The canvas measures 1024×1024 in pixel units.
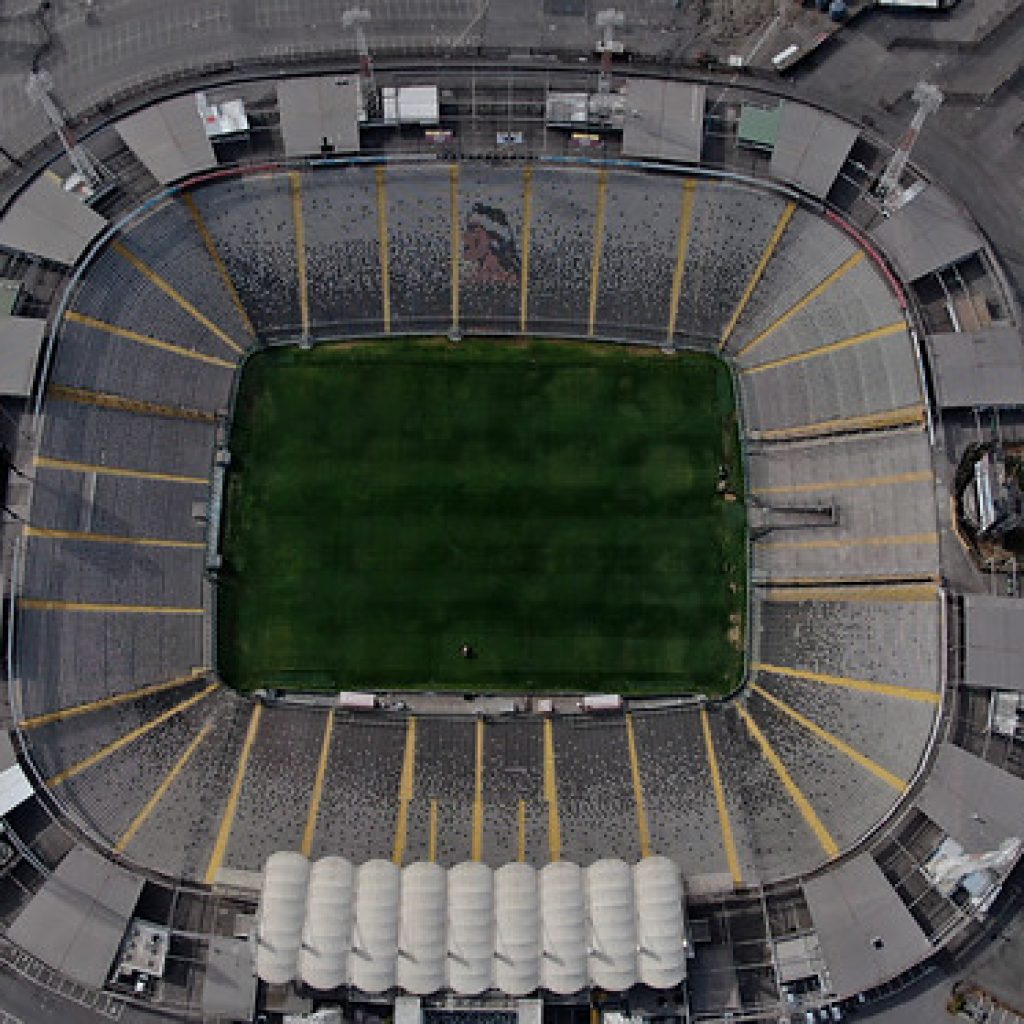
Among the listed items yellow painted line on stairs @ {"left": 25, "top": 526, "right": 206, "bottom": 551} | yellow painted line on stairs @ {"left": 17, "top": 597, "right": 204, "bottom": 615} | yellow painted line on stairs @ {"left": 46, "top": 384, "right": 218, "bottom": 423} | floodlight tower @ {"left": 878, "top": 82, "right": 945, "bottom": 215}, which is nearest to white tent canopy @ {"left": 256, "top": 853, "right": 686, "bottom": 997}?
yellow painted line on stairs @ {"left": 17, "top": 597, "right": 204, "bottom": 615}

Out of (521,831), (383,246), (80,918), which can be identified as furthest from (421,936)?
(383,246)

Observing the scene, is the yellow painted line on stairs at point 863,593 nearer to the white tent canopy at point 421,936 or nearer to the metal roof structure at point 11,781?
the white tent canopy at point 421,936

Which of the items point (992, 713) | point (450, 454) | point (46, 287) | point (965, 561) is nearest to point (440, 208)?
point (450, 454)

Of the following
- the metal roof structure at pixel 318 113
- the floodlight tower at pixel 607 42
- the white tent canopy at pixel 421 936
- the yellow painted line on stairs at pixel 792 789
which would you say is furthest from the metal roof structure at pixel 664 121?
the white tent canopy at pixel 421 936

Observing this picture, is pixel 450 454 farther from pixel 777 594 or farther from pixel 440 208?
pixel 777 594

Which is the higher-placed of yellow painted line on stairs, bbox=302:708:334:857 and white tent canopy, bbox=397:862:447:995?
yellow painted line on stairs, bbox=302:708:334:857

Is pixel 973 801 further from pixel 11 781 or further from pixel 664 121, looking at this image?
pixel 11 781

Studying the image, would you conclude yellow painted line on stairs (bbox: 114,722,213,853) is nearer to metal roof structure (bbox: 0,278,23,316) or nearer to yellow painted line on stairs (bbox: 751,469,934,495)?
metal roof structure (bbox: 0,278,23,316)

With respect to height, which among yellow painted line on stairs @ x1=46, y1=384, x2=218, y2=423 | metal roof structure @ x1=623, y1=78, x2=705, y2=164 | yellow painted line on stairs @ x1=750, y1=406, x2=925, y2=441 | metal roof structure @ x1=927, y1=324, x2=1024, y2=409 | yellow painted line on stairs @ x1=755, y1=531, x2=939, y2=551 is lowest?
yellow painted line on stairs @ x1=755, y1=531, x2=939, y2=551
